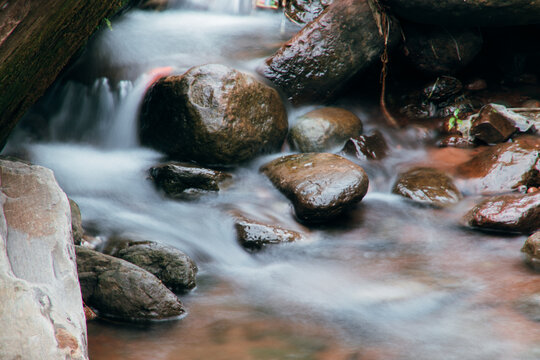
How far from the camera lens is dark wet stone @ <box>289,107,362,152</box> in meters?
6.04

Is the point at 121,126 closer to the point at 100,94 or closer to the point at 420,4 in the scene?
the point at 100,94

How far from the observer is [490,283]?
399 cm

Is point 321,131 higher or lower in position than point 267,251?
higher

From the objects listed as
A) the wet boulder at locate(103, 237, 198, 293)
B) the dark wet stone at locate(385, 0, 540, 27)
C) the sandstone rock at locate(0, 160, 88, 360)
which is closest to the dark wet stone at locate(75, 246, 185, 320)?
the wet boulder at locate(103, 237, 198, 293)

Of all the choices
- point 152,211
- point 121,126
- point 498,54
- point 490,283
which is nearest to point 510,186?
point 490,283

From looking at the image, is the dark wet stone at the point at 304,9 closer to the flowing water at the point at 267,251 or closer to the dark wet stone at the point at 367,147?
the flowing water at the point at 267,251

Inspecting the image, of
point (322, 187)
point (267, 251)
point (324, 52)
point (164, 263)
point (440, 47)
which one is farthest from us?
point (440, 47)

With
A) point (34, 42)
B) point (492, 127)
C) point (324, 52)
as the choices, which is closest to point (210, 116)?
point (324, 52)

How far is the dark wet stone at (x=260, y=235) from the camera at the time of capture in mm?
4523

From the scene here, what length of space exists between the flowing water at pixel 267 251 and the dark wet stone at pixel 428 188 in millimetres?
143

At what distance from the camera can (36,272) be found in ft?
7.57

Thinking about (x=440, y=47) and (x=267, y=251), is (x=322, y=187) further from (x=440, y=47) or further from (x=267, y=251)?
(x=440, y=47)

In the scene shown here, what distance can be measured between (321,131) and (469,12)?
95.7 inches

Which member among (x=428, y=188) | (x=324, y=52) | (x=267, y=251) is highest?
(x=324, y=52)
